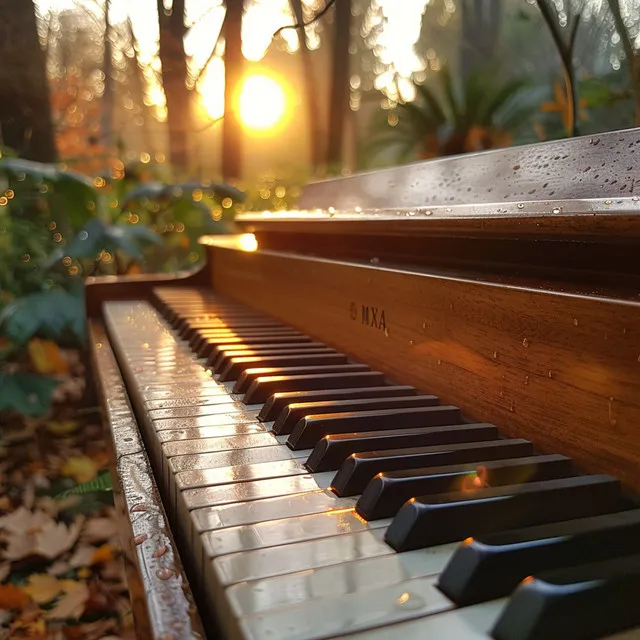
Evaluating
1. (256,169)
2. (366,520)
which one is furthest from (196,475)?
(256,169)

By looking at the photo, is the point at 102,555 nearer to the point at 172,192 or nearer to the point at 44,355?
the point at 44,355

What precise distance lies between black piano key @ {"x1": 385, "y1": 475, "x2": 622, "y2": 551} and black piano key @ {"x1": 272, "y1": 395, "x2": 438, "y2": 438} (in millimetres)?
398

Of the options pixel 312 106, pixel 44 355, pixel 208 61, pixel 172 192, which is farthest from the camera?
pixel 312 106

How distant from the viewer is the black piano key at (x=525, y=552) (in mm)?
642

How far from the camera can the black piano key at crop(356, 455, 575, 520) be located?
2.70ft

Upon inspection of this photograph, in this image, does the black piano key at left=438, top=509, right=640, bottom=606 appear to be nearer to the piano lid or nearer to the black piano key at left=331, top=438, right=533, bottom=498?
the black piano key at left=331, top=438, right=533, bottom=498

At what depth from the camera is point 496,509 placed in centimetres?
77

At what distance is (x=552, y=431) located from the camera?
0.97m

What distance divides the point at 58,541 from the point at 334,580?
2.15 meters

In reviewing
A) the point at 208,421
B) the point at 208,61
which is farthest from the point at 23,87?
the point at 208,421

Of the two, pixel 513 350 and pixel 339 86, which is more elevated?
pixel 339 86

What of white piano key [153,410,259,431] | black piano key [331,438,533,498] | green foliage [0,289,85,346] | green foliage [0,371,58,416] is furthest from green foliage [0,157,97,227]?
black piano key [331,438,533,498]

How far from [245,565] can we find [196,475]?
0.88ft

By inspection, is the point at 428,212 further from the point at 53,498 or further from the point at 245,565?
the point at 53,498
